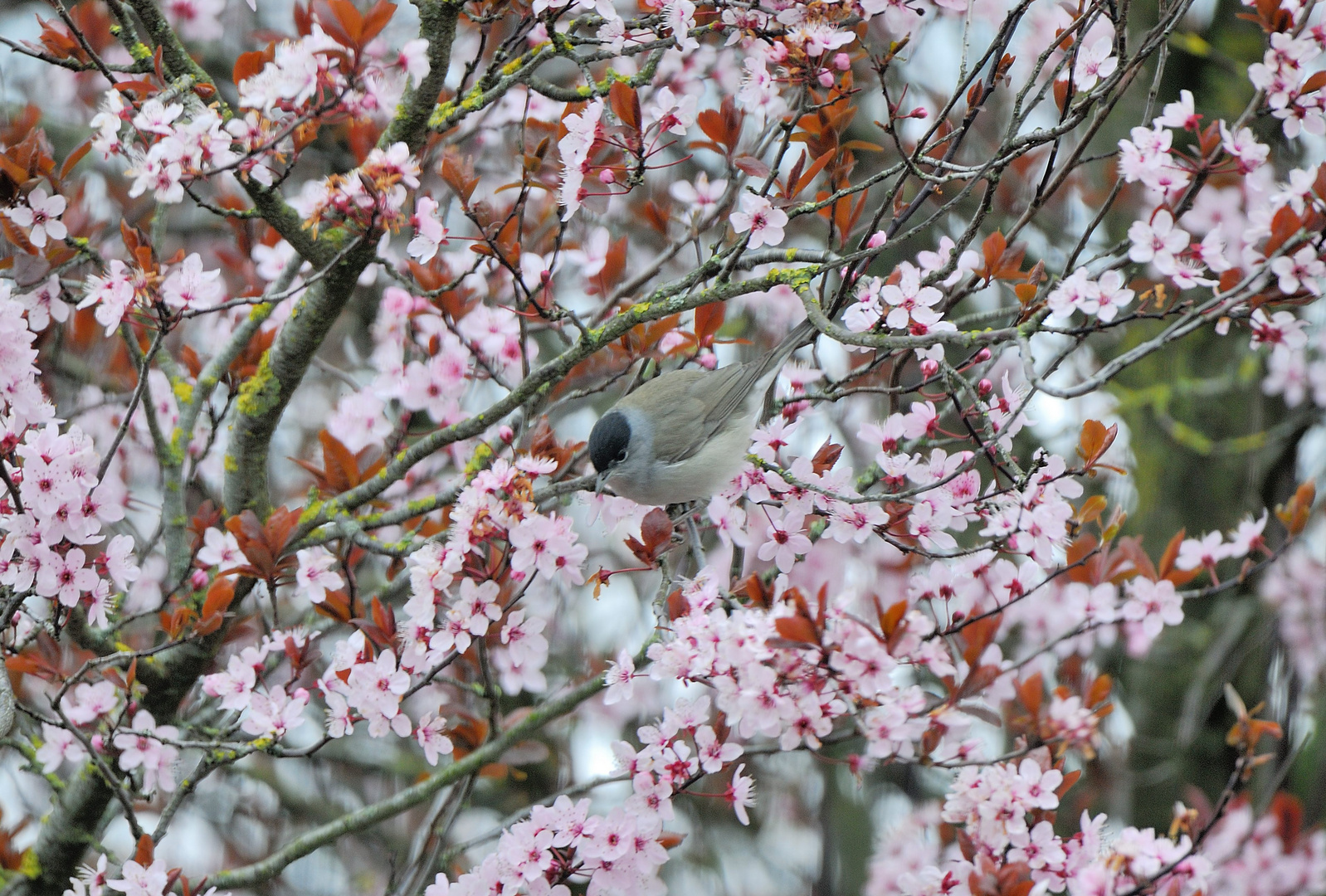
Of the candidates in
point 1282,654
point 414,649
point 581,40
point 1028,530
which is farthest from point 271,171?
point 1282,654

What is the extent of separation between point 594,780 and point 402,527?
124 cm

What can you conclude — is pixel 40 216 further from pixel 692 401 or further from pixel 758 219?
pixel 692 401

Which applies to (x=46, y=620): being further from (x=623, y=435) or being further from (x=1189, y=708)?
Answer: (x=1189, y=708)

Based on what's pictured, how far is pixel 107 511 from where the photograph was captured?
2.49 meters

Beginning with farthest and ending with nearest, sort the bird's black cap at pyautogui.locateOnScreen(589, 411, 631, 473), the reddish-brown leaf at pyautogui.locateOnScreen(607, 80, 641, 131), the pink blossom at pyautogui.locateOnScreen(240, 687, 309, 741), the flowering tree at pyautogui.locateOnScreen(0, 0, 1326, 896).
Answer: the bird's black cap at pyautogui.locateOnScreen(589, 411, 631, 473) → the pink blossom at pyautogui.locateOnScreen(240, 687, 309, 741) → the reddish-brown leaf at pyautogui.locateOnScreen(607, 80, 641, 131) → the flowering tree at pyautogui.locateOnScreen(0, 0, 1326, 896)

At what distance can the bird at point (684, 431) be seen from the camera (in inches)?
123

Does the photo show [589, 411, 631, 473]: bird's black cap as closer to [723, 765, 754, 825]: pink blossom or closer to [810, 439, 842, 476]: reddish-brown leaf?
[810, 439, 842, 476]: reddish-brown leaf

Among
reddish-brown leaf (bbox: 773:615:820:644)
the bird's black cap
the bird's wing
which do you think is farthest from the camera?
the bird's wing

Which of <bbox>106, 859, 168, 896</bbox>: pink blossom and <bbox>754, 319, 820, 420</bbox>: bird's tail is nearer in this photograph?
<bbox>106, 859, 168, 896</bbox>: pink blossom

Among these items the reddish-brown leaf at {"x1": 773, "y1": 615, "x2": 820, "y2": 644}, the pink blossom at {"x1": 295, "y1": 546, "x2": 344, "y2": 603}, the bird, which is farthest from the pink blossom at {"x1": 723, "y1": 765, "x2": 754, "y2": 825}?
the pink blossom at {"x1": 295, "y1": 546, "x2": 344, "y2": 603}

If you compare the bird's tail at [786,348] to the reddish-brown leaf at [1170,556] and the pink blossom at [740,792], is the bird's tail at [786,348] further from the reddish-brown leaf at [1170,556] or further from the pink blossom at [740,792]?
the pink blossom at [740,792]

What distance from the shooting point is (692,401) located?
11.5 feet

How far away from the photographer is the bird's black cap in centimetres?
308

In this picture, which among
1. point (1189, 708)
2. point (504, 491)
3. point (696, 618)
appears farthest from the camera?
point (1189, 708)
